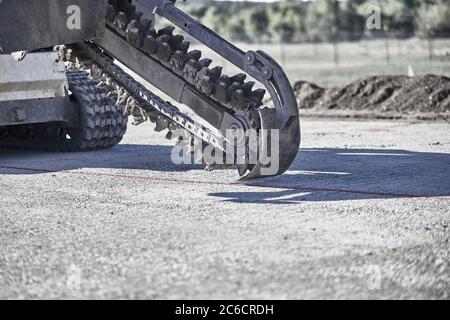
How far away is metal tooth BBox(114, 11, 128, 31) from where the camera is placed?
33.2 ft

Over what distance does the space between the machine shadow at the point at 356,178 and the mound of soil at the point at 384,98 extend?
4.75m

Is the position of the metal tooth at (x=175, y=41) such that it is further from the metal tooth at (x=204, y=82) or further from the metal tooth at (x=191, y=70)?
the metal tooth at (x=204, y=82)

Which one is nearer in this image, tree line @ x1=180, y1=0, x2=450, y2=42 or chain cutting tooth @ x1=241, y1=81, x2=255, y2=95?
chain cutting tooth @ x1=241, y1=81, x2=255, y2=95

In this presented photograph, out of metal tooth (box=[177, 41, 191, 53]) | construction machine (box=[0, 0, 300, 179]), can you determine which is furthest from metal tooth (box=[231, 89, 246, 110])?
metal tooth (box=[177, 41, 191, 53])

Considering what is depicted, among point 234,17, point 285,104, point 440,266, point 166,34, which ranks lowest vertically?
point 440,266

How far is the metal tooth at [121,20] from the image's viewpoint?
10.1 m

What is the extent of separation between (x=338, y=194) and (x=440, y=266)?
2803mm

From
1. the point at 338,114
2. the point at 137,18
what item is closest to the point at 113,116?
the point at 137,18

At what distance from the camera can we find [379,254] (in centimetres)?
628

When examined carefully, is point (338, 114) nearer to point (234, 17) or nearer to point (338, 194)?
point (338, 194)

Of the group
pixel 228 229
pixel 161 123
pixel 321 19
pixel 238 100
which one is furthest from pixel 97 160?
pixel 321 19

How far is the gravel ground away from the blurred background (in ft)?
11.3

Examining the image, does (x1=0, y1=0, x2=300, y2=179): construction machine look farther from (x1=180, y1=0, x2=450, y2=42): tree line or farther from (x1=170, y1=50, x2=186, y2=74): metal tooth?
(x1=180, y1=0, x2=450, y2=42): tree line

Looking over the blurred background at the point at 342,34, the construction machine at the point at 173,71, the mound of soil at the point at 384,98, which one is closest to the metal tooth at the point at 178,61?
the construction machine at the point at 173,71
